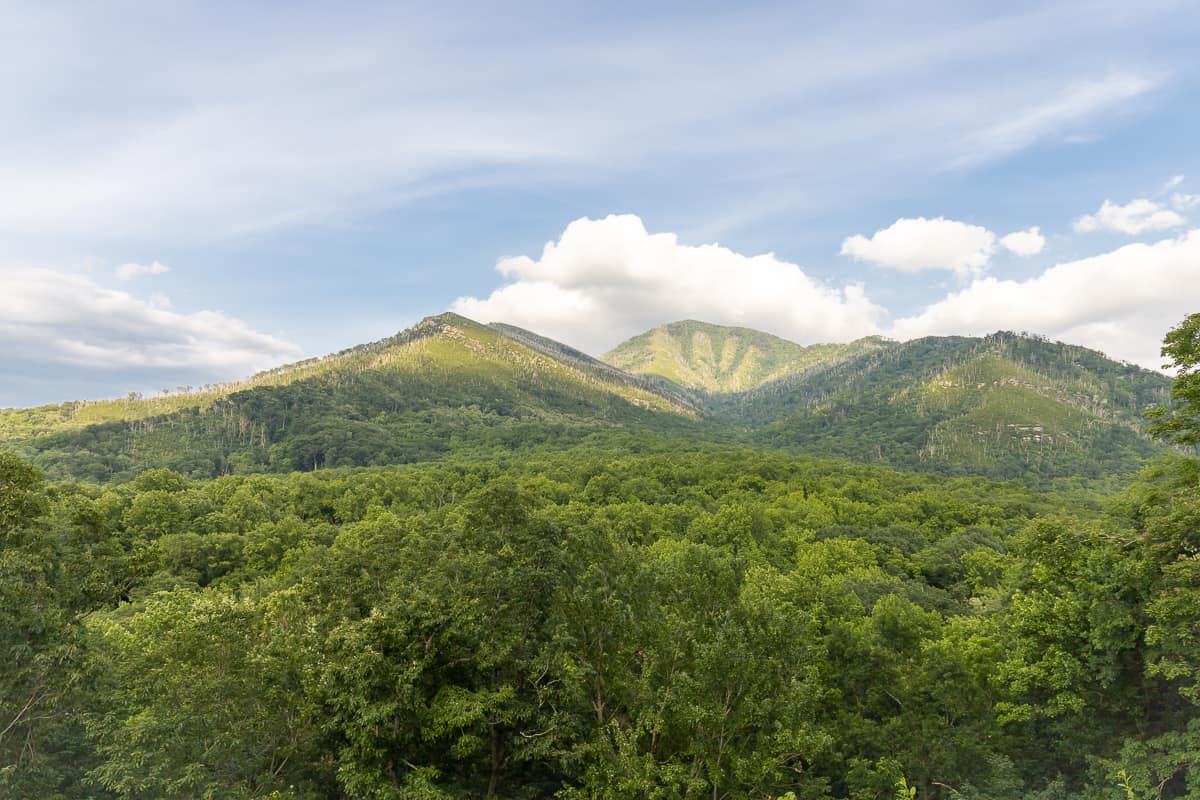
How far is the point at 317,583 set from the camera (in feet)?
96.8

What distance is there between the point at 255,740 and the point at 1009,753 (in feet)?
130

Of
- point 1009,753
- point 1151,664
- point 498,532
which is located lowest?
point 1009,753

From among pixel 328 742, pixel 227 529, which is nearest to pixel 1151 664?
pixel 328 742

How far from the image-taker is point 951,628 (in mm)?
41469

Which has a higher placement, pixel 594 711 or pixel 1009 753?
pixel 594 711

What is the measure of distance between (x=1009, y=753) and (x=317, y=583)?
133 ft

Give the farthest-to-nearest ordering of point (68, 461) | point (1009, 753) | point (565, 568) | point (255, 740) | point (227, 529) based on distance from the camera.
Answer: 1. point (68, 461)
2. point (227, 529)
3. point (1009, 753)
4. point (565, 568)
5. point (255, 740)

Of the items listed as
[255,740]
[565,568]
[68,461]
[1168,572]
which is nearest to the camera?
[1168,572]

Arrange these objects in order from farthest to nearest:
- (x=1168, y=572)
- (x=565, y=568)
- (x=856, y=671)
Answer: (x=856, y=671), (x=565, y=568), (x=1168, y=572)

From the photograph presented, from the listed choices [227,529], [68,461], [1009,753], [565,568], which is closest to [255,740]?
[565,568]

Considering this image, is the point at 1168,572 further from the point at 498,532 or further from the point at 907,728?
the point at 498,532

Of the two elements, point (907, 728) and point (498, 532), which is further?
point (907, 728)

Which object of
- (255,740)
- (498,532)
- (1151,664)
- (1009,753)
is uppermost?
(498,532)

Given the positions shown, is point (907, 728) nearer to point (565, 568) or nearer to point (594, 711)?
point (594, 711)
